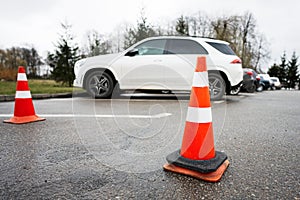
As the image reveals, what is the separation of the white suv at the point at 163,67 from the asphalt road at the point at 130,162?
2.98m

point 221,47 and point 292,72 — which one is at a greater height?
point 292,72

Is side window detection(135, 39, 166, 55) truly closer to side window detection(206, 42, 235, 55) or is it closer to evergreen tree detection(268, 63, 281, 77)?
side window detection(206, 42, 235, 55)

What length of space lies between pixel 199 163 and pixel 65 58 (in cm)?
1665

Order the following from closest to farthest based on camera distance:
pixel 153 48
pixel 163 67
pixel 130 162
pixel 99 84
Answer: pixel 130 162 < pixel 163 67 < pixel 153 48 < pixel 99 84

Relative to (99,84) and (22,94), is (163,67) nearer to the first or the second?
(99,84)

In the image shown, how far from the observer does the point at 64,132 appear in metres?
2.73

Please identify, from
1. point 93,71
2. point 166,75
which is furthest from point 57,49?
point 166,75

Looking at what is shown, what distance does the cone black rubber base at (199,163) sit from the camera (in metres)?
1.50

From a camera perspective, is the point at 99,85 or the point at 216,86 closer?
the point at 216,86

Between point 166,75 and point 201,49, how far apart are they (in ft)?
A: 4.02

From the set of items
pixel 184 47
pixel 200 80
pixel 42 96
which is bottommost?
pixel 42 96

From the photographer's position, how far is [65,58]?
1631cm

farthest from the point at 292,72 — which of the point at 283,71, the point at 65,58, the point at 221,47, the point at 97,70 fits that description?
the point at 97,70

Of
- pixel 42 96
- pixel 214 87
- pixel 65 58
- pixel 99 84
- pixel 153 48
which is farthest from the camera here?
pixel 65 58
